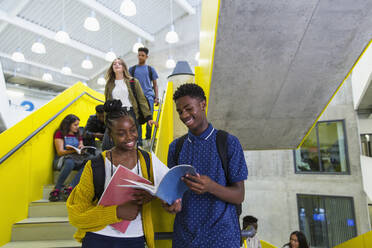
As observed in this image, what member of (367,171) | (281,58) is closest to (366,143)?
(367,171)

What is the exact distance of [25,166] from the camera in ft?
10.3

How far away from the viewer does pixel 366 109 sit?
31.7 feet

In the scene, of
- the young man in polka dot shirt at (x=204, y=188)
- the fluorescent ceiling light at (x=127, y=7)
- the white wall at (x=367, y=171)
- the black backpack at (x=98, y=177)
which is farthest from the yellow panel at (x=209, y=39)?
the white wall at (x=367, y=171)

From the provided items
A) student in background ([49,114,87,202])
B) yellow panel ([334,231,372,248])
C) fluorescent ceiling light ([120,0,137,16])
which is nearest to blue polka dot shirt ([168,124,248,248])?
student in background ([49,114,87,202])

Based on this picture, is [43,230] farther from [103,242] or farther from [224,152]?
[224,152]

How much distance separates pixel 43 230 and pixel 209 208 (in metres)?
2.20

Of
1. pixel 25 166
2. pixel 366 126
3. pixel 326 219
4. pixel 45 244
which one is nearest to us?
pixel 45 244

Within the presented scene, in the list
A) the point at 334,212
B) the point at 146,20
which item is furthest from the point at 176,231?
the point at 146,20

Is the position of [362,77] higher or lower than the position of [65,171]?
higher

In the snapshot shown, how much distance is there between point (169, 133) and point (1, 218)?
2.48 metres

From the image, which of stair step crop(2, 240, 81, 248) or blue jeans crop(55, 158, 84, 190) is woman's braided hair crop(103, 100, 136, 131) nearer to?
stair step crop(2, 240, 81, 248)

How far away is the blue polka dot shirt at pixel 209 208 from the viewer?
1195 millimetres

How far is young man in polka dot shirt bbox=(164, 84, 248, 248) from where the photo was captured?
3.89 feet

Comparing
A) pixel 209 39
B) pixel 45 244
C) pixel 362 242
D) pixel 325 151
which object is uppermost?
pixel 209 39
